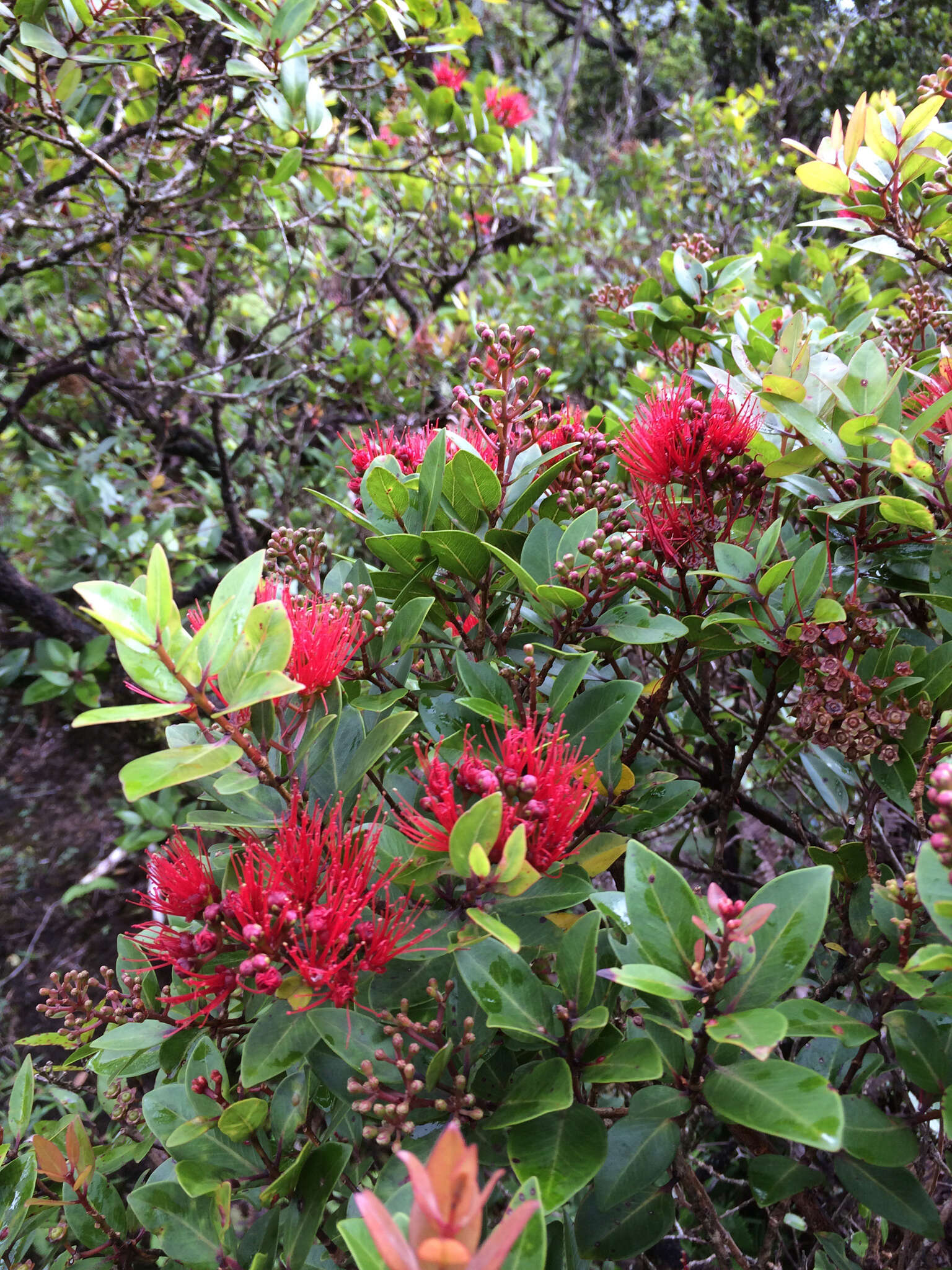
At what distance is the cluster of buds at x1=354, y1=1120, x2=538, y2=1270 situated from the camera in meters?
0.36

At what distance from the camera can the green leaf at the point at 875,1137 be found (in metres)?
0.60

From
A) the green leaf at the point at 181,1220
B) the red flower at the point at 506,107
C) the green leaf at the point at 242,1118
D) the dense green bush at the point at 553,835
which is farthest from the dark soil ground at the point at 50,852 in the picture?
the red flower at the point at 506,107

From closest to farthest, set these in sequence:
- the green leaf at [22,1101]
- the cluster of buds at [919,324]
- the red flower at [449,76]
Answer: the green leaf at [22,1101] < the cluster of buds at [919,324] < the red flower at [449,76]

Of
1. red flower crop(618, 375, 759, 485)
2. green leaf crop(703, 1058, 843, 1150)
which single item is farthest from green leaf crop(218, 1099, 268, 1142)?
red flower crop(618, 375, 759, 485)

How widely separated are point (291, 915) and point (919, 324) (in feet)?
3.98

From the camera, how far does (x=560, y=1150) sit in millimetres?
594

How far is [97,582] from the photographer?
0.57 metres

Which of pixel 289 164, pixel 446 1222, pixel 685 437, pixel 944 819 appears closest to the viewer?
pixel 446 1222

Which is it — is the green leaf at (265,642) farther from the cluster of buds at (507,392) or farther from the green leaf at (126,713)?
the cluster of buds at (507,392)

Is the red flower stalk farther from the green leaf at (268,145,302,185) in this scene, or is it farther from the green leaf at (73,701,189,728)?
the green leaf at (268,145,302,185)

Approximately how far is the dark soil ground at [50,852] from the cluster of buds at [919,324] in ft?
7.17

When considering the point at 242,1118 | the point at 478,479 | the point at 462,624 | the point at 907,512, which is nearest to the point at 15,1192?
the point at 242,1118

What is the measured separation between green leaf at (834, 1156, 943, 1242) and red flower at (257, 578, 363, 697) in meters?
0.60

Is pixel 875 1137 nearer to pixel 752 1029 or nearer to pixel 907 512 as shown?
pixel 752 1029
